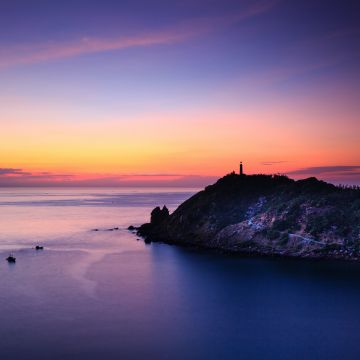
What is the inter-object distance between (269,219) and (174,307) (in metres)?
38.9

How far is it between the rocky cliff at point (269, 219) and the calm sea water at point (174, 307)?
608 centimetres

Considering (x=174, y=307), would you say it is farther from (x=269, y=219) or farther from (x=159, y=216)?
(x=159, y=216)

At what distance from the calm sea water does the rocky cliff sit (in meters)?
6.08

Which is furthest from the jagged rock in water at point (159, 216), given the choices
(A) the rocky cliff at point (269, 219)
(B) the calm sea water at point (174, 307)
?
(B) the calm sea water at point (174, 307)

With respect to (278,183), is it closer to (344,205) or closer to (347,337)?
(344,205)

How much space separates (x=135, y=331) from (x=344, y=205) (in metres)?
55.1

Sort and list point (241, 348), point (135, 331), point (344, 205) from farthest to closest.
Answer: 1. point (344, 205)
2. point (135, 331)
3. point (241, 348)

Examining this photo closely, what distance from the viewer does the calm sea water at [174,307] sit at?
35.3 meters

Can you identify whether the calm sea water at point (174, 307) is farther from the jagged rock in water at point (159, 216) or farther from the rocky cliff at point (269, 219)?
the jagged rock in water at point (159, 216)

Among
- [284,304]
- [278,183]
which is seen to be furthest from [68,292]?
[278,183]

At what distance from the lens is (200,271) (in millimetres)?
65125

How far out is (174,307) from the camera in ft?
155

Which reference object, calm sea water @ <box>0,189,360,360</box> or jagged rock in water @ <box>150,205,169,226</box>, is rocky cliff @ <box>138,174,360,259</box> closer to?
jagged rock in water @ <box>150,205,169,226</box>

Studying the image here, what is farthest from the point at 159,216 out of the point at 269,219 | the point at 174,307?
the point at 174,307
